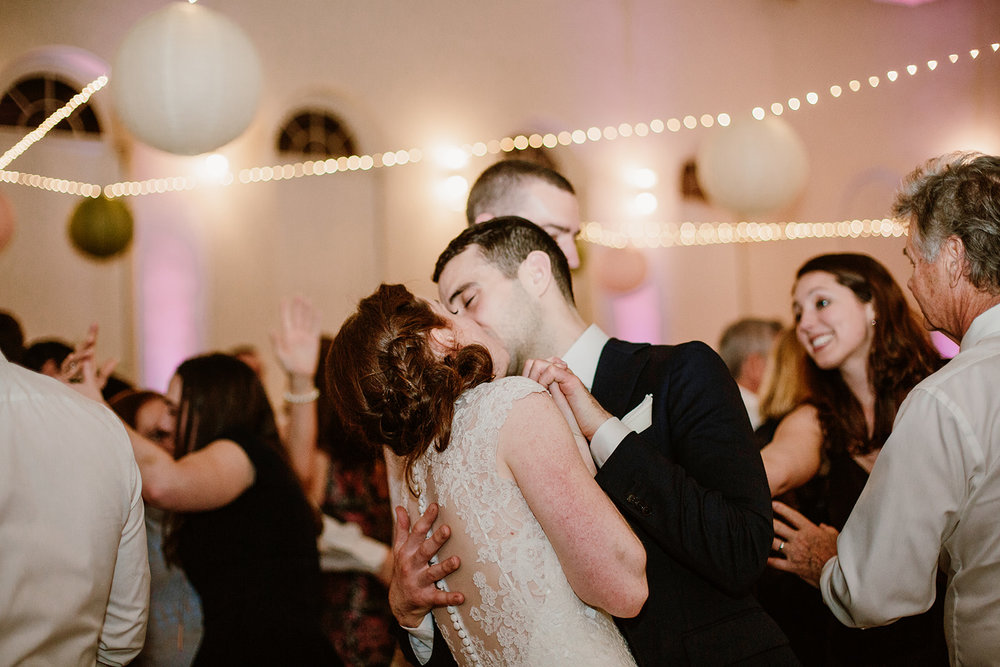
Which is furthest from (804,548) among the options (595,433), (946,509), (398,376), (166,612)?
(166,612)

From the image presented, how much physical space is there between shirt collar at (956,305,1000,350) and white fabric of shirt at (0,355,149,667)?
1543 mm

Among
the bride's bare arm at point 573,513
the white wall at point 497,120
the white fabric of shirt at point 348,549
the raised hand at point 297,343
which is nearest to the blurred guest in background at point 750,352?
the white fabric of shirt at point 348,549

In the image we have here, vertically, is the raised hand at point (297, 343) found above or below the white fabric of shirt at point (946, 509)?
above

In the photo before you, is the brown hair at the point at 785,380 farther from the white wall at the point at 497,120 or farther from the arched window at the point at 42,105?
the arched window at the point at 42,105

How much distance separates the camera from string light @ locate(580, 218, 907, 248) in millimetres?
7887

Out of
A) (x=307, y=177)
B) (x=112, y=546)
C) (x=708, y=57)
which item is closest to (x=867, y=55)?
(x=708, y=57)

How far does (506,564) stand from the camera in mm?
1416

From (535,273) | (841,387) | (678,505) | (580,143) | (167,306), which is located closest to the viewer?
(678,505)

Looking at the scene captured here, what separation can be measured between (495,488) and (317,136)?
5.76 meters

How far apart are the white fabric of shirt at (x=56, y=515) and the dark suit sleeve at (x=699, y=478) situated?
889mm

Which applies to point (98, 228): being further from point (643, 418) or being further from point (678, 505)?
point (678, 505)

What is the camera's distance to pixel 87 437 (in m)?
1.58

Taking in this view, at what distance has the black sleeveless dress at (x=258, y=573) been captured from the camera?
2.62 meters

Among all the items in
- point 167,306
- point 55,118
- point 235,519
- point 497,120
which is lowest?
point 235,519
